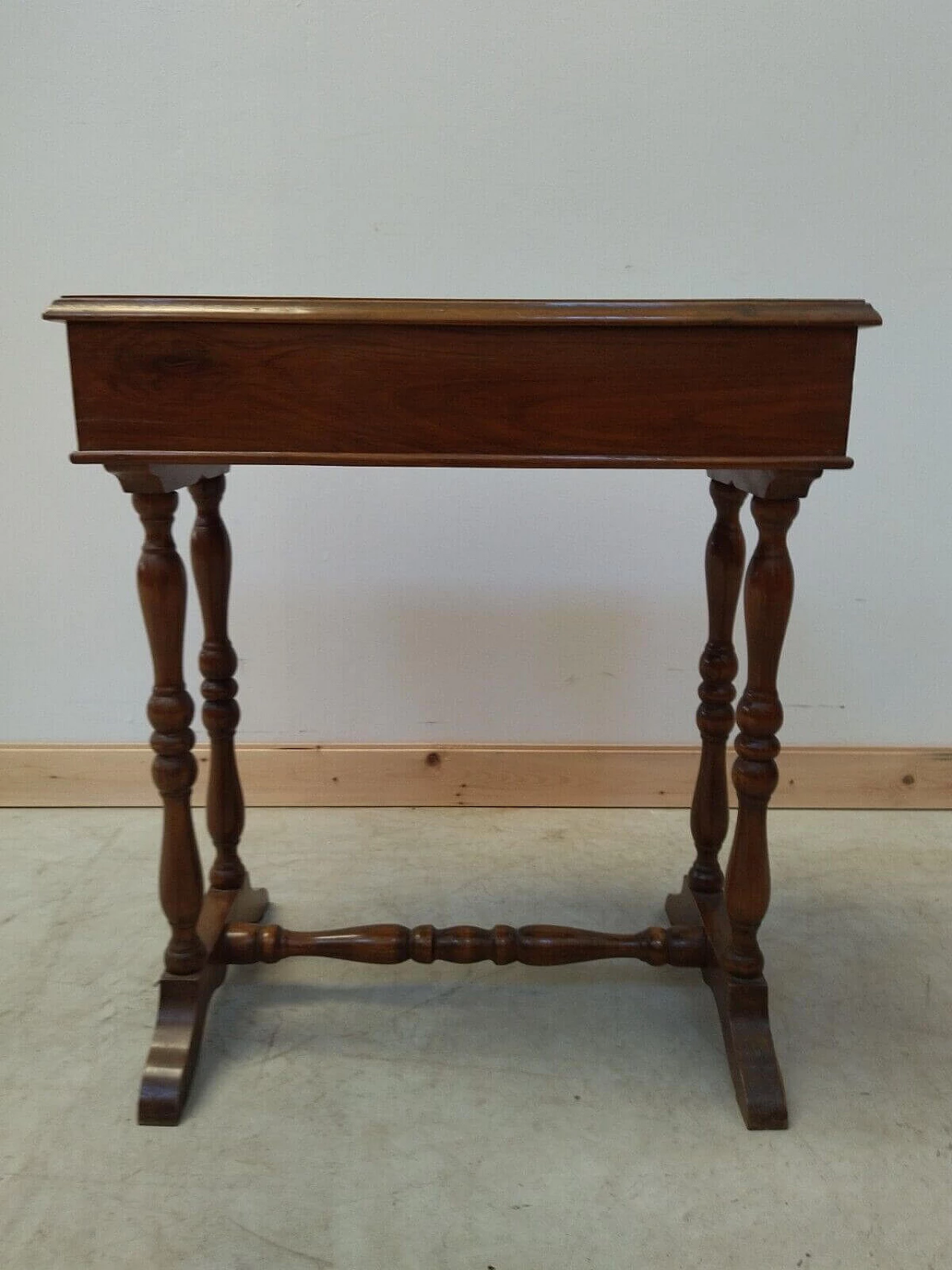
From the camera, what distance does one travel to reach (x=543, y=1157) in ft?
4.57

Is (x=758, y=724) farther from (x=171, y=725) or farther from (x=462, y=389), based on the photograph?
(x=171, y=725)

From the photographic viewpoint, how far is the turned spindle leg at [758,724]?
1.38 meters

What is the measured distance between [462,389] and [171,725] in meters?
0.60

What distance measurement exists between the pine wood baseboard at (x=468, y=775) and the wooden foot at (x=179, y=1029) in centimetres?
65

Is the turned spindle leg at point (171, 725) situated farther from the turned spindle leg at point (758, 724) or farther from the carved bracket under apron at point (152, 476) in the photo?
the turned spindle leg at point (758, 724)

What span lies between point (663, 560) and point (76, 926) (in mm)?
1382

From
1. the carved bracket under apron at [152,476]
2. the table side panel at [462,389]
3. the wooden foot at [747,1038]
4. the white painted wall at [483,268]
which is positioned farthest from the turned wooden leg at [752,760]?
the carved bracket under apron at [152,476]

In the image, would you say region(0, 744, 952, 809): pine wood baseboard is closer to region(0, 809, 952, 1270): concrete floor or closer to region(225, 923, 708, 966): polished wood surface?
region(0, 809, 952, 1270): concrete floor

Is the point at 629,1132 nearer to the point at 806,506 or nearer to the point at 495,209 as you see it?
the point at 806,506

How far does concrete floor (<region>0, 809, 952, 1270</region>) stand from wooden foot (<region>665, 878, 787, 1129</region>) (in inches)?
1.2

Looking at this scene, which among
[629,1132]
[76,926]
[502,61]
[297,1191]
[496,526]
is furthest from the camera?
[496,526]

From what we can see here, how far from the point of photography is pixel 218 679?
1.82 metres

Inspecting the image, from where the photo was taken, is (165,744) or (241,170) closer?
(165,744)

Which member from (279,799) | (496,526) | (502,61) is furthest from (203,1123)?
(502,61)
